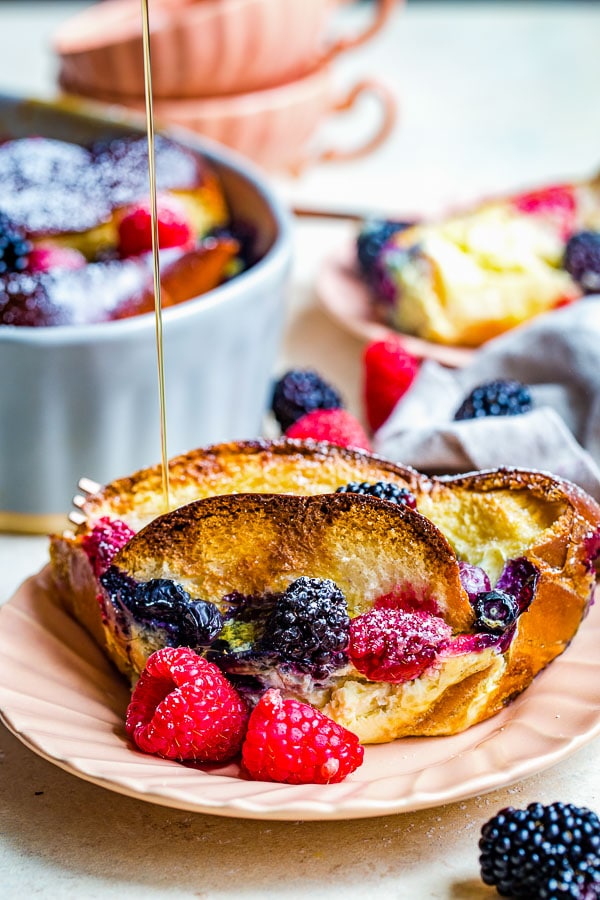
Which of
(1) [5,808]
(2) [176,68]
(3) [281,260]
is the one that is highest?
(2) [176,68]

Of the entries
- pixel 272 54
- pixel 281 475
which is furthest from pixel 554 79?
pixel 281 475

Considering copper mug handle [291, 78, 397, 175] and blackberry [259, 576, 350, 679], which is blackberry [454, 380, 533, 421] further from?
copper mug handle [291, 78, 397, 175]

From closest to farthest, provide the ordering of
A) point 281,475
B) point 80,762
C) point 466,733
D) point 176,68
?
point 80,762, point 466,733, point 281,475, point 176,68

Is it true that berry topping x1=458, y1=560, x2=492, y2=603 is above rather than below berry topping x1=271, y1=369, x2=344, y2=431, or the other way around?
above

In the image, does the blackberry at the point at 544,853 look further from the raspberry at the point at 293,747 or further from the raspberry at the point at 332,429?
the raspberry at the point at 332,429

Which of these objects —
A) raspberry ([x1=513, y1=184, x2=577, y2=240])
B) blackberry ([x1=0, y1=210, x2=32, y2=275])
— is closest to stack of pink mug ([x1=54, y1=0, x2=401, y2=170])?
raspberry ([x1=513, y1=184, x2=577, y2=240])

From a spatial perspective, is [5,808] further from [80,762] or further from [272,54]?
[272,54]

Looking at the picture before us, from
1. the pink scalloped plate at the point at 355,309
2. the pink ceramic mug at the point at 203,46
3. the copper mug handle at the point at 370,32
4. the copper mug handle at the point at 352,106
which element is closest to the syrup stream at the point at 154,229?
the pink scalloped plate at the point at 355,309
